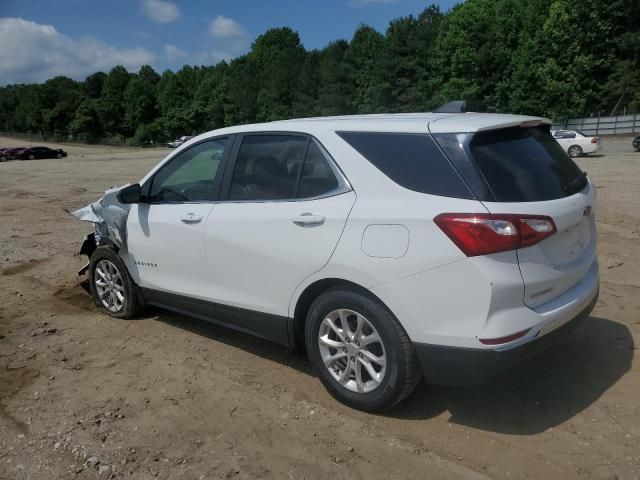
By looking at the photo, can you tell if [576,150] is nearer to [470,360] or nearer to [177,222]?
[177,222]

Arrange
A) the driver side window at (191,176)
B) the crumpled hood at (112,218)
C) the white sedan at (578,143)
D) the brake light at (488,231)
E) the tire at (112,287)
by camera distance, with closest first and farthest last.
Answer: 1. the brake light at (488,231)
2. the driver side window at (191,176)
3. the crumpled hood at (112,218)
4. the tire at (112,287)
5. the white sedan at (578,143)

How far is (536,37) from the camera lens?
56.9m

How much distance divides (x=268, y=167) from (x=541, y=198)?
6.05ft

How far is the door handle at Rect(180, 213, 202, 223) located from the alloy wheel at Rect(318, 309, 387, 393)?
1350 millimetres

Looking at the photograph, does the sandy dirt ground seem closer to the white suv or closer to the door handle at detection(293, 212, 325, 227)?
the white suv

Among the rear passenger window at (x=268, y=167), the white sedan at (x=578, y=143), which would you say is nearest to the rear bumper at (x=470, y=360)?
the rear passenger window at (x=268, y=167)

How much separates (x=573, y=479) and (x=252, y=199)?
2.59 m

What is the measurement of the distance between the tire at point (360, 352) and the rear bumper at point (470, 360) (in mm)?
108

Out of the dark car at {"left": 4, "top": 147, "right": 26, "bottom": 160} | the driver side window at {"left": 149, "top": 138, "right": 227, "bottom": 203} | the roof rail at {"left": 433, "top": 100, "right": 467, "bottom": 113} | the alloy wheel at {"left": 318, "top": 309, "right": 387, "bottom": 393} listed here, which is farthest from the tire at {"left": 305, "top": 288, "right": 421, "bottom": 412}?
the dark car at {"left": 4, "top": 147, "right": 26, "bottom": 160}

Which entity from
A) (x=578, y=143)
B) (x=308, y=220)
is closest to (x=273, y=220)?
(x=308, y=220)

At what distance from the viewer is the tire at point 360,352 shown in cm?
332

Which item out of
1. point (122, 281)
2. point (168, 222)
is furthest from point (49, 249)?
point (168, 222)

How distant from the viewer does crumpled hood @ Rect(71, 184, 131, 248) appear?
5.13 m

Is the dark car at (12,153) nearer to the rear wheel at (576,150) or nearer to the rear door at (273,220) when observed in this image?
the rear wheel at (576,150)
